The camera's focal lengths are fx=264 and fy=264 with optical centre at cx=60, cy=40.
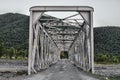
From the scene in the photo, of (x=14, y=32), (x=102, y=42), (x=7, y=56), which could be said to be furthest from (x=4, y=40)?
(x=102, y=42)

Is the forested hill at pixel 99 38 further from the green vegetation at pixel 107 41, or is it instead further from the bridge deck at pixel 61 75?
the bridge deck at pixel 61 75

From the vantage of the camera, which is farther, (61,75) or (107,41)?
(107,41)

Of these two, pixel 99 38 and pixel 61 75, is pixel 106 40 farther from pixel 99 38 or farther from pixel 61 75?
pixel 61 75

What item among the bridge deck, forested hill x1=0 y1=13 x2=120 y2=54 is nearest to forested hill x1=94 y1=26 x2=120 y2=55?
forested hill x1=0 y1=13 x2=120 y2=54

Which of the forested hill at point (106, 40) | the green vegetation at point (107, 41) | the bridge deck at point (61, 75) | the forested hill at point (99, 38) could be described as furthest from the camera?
the forested hill at point (99, 38)

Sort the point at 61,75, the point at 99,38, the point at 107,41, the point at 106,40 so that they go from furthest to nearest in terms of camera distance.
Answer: the point at 99,38 < the point at 107,41 < the point at 106,40 < the point at 61,75

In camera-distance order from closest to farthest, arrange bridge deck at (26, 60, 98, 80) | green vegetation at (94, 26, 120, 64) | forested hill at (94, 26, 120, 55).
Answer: bridge deck at (26, 60, 98, 80)
green vegetation at (94, 26, 120, 64)
forested hill at (94, 26, 120, 55)

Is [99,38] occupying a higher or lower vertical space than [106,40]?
higher

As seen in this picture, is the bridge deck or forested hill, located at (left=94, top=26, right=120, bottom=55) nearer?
the bridge deck

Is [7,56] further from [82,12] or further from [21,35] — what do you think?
[82,12]

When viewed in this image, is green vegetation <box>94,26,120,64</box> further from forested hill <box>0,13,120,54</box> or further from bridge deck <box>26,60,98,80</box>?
bridge deck <box>26,60,98,80</box>

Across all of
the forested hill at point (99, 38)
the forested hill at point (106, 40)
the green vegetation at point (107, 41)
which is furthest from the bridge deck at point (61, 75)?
the forested hill at point (106, 40)

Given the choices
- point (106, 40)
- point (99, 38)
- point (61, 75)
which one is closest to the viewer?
point (61, 75)

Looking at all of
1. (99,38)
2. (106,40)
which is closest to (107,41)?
(106,40)
